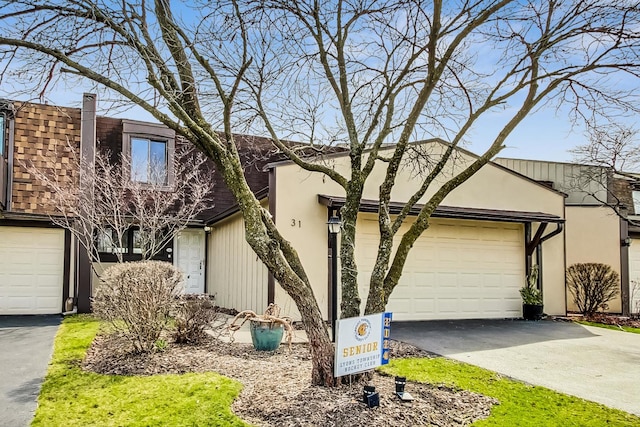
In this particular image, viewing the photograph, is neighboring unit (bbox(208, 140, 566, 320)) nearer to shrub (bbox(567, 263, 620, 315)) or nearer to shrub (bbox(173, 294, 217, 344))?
shrub (bbox(567, 263, 620, 315))

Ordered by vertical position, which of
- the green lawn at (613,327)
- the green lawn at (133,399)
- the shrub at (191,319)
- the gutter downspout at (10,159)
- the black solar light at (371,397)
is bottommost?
the green lawn at (613,327)

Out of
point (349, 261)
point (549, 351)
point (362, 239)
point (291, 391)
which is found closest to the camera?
point (291, 391)

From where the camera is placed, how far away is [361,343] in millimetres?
5332

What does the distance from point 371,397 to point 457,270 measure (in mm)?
7936

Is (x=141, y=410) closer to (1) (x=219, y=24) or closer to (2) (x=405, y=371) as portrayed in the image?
(2) (x=405, y=371)

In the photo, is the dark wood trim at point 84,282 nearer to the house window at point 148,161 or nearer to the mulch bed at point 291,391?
the house window at point 148,161

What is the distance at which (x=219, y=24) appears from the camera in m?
6.00

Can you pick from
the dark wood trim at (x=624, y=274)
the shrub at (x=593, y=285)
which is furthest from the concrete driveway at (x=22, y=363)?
the dark wood trim at (x=624, y=274)

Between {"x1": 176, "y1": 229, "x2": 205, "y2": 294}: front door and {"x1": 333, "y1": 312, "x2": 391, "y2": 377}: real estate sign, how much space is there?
1088 cm

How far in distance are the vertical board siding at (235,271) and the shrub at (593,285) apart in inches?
348

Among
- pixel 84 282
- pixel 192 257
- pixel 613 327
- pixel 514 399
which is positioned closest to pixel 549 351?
pixel 514 399

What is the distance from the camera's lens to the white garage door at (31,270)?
12.7 metres

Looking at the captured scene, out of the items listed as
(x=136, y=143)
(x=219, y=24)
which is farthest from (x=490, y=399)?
(x=136, y=143)

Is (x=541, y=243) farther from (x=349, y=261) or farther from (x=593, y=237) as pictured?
(x=349, y=261)
